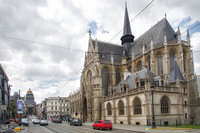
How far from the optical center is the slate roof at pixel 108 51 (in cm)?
5294

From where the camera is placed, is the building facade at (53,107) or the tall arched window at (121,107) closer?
the tall arched window at (121,107)

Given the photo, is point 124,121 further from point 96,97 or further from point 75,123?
point 96,97

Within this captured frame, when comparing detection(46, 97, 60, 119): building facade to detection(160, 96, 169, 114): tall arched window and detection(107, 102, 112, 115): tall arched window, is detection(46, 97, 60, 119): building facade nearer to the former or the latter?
detection(107, 102, 112, 115): tall arched window

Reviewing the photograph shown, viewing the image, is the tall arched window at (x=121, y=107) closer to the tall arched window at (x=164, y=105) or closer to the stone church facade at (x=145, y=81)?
the stone church facade at (x=145, y=81)

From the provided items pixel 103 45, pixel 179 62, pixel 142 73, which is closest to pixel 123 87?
pixel 142 73

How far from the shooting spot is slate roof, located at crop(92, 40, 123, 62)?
52.9 meters

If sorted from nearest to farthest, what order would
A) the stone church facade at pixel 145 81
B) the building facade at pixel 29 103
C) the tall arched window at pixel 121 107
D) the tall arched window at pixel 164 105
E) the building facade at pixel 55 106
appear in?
the tall arched window at pixel 164 105 < the stone church facade at pixel 145 81 < the tall arched window at pixel 121 107 < the building facade at pixel 55 106 < the building facade at pixel 29 103

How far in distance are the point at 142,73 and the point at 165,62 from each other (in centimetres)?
708

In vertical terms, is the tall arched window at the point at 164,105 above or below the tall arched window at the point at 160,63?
below

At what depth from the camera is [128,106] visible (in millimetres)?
32062

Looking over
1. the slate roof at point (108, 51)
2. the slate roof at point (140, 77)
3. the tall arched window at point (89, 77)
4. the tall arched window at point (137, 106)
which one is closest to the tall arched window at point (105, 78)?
the slate roof at point (108, 51)

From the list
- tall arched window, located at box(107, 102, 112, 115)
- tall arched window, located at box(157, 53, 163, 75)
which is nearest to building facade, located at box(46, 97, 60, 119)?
tall arched window, located at box(107, 102, 112, 115)

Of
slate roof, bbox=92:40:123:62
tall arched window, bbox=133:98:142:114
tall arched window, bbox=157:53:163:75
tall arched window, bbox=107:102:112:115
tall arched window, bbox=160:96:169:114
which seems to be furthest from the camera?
slate roof, bbox=92:40:123:62

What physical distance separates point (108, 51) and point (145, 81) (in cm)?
2872
